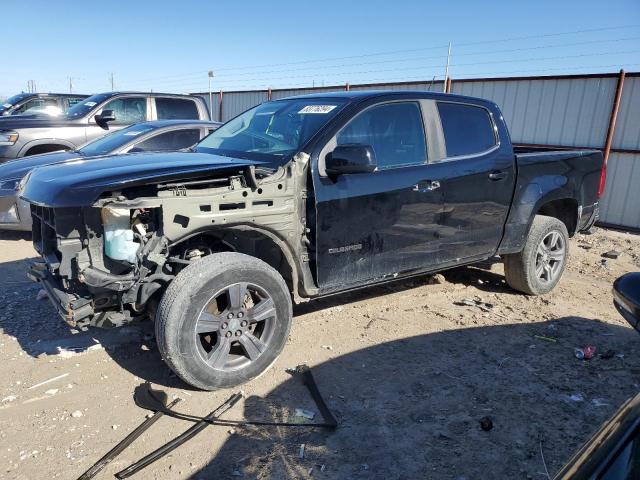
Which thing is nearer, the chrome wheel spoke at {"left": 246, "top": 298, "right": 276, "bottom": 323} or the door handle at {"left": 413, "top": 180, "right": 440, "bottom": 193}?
the chrome wheel spoke at {"left": 246, "top": 298, "right": 276, "bottom": 323}

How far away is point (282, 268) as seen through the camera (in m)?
3.68

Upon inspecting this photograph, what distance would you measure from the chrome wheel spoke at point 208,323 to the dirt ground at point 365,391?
46 centimetres

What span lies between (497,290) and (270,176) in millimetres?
3218

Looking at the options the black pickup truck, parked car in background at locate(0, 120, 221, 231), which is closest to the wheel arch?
the black pickup truck

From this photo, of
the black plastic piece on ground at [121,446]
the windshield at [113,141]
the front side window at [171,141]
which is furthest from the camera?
the front side window at [171,141]

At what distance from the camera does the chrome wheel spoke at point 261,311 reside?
329 cm

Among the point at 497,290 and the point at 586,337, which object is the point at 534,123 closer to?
the point at 497,290

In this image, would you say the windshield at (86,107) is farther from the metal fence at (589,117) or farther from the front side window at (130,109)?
the metal fence at (589,117)

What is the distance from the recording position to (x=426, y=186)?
13.0 feet

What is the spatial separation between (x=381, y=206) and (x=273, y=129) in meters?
1.12

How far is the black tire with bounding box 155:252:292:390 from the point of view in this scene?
299 cm

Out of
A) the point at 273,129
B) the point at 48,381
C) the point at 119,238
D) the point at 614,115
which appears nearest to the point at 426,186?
the point at 273,129

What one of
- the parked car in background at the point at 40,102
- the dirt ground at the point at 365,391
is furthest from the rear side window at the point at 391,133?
the parked car in background at the point at 40,102

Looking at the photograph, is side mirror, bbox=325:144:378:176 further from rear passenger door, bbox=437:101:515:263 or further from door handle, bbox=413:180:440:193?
rear passenger door, bbox=437:101:515:263
